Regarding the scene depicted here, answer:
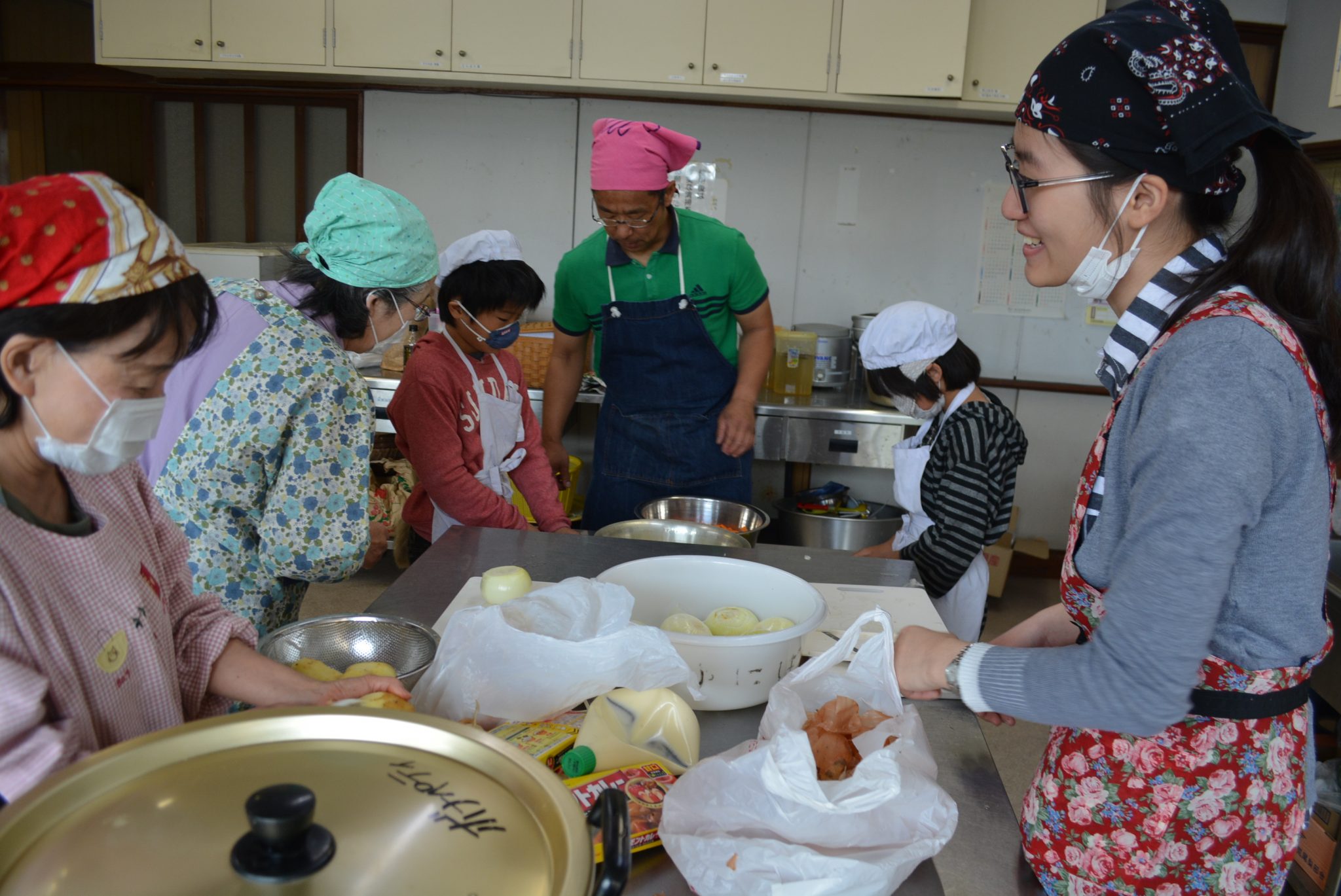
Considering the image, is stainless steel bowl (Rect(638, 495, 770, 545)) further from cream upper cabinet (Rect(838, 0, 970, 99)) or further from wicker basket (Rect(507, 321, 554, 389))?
cream upper cabinet (Rect(838, 0, 970, 99))

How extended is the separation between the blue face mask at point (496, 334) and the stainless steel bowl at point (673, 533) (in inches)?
24.4

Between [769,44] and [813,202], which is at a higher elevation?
[769,44]

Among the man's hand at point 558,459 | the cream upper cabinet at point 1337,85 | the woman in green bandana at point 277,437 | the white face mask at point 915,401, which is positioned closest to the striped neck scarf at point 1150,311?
the woman in green bandana at point 277,437

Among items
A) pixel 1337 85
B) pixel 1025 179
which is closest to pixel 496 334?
pixel 1025 179

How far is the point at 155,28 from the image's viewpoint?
13.5ft

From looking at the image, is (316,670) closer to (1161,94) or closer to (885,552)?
(1161,94)

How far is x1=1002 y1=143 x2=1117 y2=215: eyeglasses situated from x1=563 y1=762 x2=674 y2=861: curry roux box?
822 millimetres

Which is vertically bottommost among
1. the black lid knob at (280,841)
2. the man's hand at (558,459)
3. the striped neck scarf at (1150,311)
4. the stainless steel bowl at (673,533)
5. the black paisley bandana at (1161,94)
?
the man's hand at (558,459)

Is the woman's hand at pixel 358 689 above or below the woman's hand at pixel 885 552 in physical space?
above

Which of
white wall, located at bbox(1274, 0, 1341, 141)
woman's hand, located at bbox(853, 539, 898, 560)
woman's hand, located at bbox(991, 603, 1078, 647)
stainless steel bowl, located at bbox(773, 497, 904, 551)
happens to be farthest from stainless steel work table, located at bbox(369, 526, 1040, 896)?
white wall, located at bbox(1274, 0, 1341, 141)

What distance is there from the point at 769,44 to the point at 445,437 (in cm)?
248

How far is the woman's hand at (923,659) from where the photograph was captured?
1118 millimetres

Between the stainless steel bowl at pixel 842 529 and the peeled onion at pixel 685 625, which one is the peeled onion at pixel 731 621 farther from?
the stainless steel bowl at pixel 842 529

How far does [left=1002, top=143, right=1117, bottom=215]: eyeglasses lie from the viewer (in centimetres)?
113
